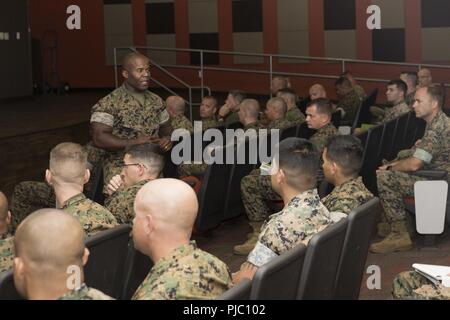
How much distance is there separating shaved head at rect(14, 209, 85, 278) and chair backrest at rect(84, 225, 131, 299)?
0.52 meters

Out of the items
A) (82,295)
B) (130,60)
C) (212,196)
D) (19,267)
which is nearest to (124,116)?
(130,60)

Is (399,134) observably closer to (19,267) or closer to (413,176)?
(413,176)

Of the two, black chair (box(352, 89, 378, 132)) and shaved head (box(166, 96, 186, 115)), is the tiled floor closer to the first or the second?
shaved head (box(166, 96, 186, 115))

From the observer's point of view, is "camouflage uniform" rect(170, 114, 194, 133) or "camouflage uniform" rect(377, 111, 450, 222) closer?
"camouflage uniform" rect(377, 111, 450, 222)

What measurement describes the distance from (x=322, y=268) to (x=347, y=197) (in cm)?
116

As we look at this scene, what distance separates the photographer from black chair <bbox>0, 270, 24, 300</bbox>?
2.17 meters

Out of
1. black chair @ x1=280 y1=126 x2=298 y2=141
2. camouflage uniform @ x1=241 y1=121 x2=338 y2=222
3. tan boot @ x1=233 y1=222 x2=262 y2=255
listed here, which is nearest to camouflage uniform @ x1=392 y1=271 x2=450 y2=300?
tan boot @ x1=233 y1=222 x2=262 y2=255

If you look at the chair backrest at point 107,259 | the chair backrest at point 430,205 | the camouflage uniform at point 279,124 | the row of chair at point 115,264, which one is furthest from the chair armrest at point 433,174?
the chair backrest at point 107,259

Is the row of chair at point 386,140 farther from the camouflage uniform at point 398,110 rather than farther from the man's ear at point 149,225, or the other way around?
the man's ear at point 149,225

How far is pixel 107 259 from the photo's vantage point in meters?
2.72

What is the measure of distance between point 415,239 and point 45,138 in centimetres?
394
